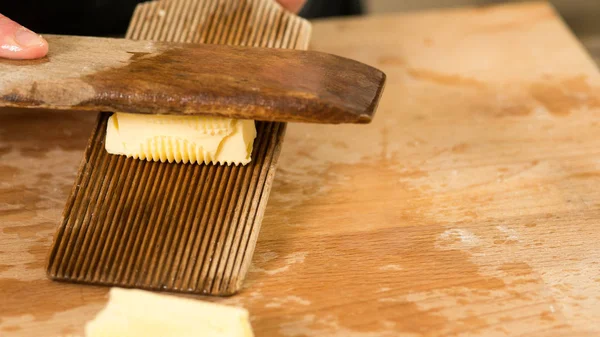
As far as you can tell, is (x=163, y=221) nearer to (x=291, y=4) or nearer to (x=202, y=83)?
(x=202, y=83)

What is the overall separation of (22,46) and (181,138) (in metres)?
0.27

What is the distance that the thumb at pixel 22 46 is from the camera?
3.34 feet

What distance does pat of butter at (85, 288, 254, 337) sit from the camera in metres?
0.82

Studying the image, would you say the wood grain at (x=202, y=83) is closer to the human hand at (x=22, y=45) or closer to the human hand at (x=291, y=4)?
the human hand at (x=22, y=45)

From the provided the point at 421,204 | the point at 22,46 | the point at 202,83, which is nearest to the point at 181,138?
the point at 202,83

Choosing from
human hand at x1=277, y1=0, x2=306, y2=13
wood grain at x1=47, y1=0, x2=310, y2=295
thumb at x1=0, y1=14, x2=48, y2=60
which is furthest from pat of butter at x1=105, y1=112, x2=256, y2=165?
human hand at x1=277, y1=0, x2=306, y2=13

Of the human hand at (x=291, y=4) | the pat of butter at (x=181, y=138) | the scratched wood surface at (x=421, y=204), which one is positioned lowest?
the scratched wood surface at (x=421, y=204)

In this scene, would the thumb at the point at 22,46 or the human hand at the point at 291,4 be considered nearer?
the thumb at the point at 22,46

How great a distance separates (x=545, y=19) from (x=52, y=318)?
4.07ft

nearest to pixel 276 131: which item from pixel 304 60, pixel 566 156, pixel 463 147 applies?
pixel 304 60

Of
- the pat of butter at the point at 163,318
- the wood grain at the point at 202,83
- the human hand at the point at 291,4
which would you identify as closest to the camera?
the pat of butter at the point at 163,318

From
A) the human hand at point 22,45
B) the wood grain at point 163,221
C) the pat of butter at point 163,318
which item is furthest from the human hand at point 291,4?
the pat of butter at point 163,318

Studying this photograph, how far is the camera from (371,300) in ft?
3.12

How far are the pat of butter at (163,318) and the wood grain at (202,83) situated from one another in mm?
256
